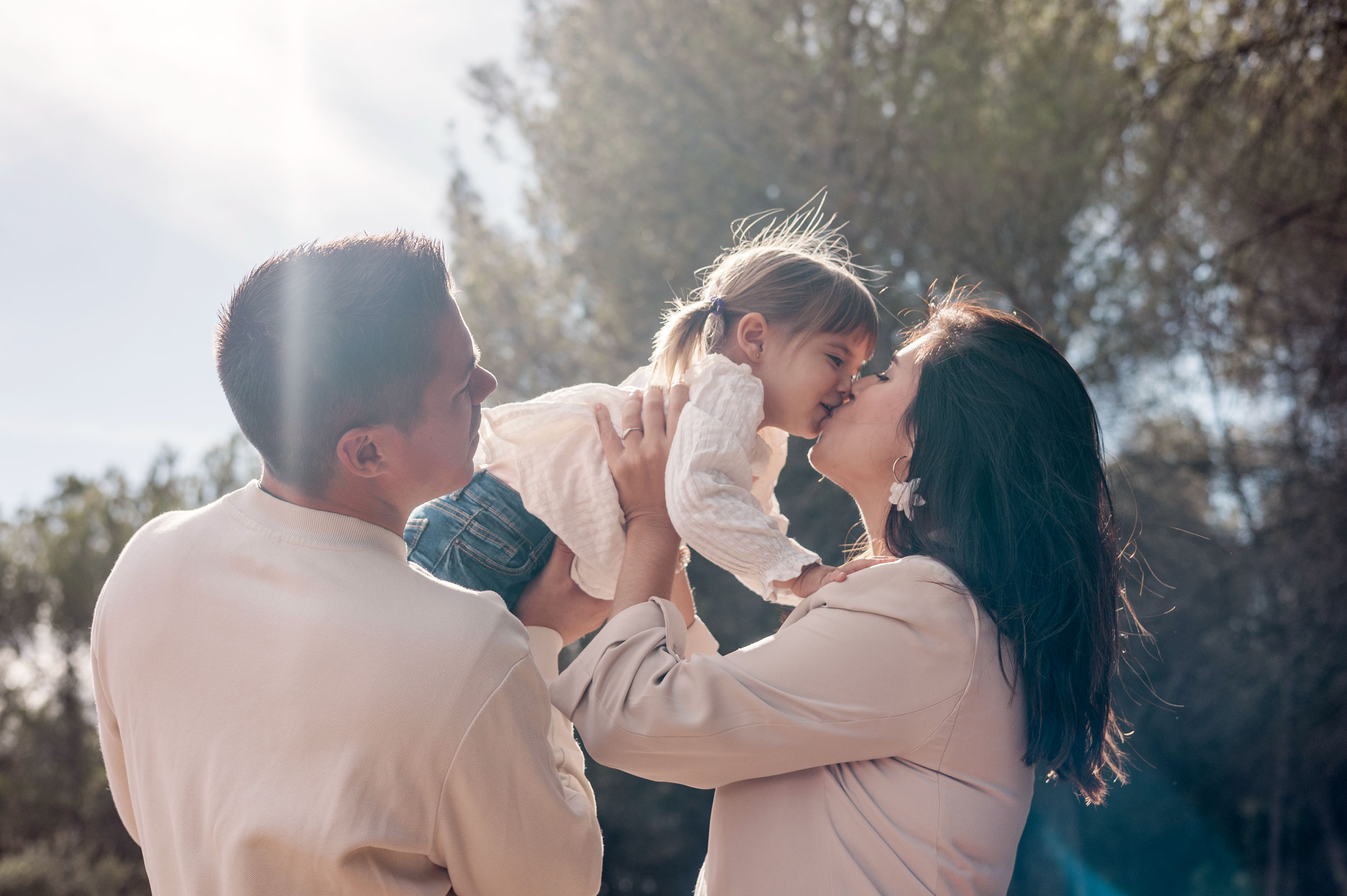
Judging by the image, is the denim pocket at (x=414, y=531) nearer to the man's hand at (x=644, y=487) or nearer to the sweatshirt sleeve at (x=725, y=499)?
the man's hand at (x=644, y=487)

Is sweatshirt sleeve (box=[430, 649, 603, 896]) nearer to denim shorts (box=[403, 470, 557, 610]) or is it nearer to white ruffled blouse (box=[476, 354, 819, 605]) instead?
white ruffled blouse (box=[476, 354, 819, 605])

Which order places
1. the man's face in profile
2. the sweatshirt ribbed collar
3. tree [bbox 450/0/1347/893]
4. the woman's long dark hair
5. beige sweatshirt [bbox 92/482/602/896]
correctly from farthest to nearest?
tree [bbox 450/0/1347/893], the woman's long dark hair, the man's face in profile, the sweatshirt ribbed collar, beige sweatshirt [bbox 92/482/602/896]

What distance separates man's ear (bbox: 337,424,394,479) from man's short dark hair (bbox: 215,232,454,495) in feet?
0.03

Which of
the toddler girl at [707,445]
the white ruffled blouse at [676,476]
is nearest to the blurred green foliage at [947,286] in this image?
the toddler girl at [707,445]

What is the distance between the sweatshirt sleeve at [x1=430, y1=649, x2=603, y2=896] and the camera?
46.3 inches

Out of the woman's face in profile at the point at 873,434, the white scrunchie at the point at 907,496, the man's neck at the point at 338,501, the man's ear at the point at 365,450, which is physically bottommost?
the man's neck at the point at 338,501

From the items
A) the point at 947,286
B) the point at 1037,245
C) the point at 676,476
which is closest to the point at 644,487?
the point at 676,476

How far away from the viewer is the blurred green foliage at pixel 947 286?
6.69 metres

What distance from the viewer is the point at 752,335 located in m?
2.21

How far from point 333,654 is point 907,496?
980 millimetres

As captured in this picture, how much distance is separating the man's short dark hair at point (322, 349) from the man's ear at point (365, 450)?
1 cm

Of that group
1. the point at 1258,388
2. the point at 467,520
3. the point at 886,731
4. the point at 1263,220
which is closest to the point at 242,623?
the point at 467,520

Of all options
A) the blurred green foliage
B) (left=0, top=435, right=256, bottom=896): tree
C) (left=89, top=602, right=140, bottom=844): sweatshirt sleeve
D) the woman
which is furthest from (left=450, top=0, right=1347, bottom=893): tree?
(left=89, top=602, right=140, bottom=844): sweatshirt sleeve

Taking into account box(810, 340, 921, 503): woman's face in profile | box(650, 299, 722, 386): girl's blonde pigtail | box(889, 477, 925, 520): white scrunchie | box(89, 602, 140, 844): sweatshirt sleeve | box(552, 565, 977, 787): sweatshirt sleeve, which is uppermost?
box(650, 299, 722, 386): girl's blonde pigtail
